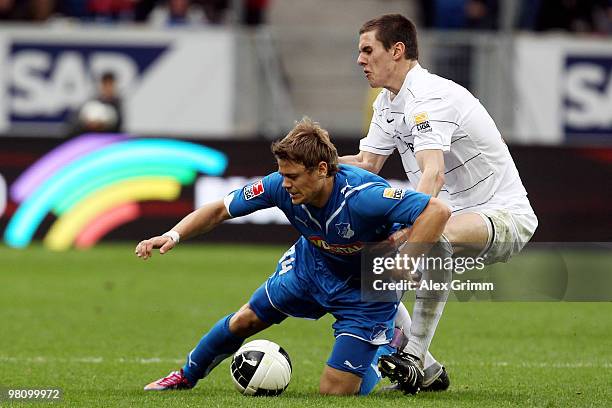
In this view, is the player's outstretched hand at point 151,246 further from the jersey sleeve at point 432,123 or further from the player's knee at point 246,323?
the jersey sleeve at point 432,123

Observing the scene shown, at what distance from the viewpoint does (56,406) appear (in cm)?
665

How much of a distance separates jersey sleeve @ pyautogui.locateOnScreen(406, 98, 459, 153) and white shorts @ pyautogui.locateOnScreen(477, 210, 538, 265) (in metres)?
0.51

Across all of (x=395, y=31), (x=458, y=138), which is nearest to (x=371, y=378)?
(x=458, y=138)

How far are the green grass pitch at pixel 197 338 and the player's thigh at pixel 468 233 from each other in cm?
82

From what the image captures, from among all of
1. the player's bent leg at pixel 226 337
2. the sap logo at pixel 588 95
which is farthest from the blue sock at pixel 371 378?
the sap logo at pixel 588 95

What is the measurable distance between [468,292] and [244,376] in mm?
1333

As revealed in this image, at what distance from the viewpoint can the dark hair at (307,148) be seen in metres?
6.68

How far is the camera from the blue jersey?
6.75 meters

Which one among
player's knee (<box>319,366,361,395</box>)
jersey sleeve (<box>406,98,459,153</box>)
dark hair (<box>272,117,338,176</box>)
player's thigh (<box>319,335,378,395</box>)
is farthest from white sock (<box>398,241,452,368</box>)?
dark hair (<box>272,117,338,176</box>)

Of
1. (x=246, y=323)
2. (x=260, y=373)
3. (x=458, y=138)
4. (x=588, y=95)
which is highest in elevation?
(x=458, y=138)

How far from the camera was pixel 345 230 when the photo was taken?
22.9 ft

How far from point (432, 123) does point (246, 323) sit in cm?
156

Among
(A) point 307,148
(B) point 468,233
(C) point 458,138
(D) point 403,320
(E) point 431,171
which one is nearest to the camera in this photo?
(A) point 307,148

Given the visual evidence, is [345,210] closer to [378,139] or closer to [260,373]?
[260,373]
